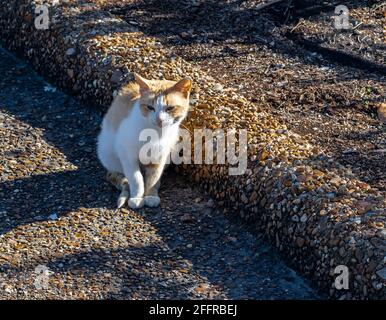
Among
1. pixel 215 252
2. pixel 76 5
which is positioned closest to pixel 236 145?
pixel 215 252

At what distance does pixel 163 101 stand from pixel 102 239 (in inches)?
38.2

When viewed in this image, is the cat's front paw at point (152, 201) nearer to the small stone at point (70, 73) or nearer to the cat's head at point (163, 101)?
the cat's head at point (163, 101)

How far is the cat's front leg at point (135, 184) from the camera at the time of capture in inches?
241

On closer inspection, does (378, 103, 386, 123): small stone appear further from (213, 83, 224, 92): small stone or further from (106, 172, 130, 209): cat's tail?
(106, 172, 130, 209): cat's tail

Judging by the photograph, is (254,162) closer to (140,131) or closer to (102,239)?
(140,131)

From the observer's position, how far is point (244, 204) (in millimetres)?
6004

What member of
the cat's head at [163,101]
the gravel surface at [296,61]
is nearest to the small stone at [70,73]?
the gravel surface at [296,61]

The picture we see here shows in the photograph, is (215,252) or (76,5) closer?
(215,252)

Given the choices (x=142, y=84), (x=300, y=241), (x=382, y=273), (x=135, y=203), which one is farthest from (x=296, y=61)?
(x=382, y=273)

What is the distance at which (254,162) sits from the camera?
612 centimetres

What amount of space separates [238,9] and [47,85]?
6.32 feet

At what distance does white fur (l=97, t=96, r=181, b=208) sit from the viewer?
603 cm

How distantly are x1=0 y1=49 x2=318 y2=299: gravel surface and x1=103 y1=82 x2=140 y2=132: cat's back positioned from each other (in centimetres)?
37
